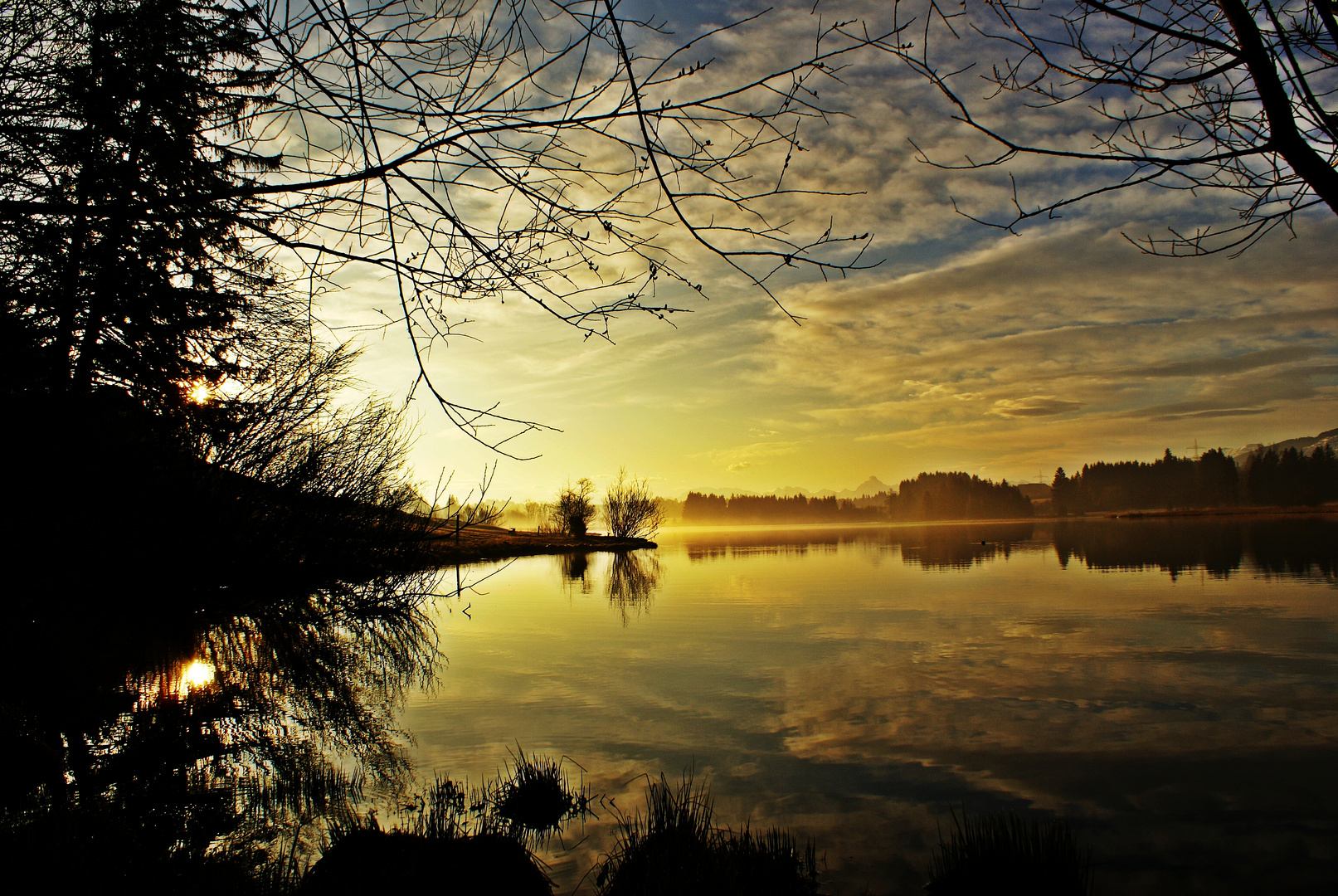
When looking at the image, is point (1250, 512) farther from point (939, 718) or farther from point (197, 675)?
point (197, 675)

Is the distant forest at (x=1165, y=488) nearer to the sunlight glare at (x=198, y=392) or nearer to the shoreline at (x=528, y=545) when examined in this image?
the shoreline at (x=528, y=545)

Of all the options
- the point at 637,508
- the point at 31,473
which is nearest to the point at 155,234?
the point at 31,473

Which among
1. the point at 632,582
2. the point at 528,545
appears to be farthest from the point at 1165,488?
the point at 632,582

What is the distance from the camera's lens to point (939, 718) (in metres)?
8.84

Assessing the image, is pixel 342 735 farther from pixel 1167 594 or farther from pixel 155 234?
pixel 1167 594

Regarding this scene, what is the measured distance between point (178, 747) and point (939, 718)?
9119mm

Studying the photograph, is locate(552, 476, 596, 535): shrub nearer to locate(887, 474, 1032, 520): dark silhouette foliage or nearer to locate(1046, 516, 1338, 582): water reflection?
locate(1046, 516, 1338, 582): water reflection

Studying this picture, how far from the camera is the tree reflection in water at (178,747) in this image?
415 centimetres

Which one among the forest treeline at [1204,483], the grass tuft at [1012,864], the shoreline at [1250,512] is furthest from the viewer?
the forest treeline at [1204,483]

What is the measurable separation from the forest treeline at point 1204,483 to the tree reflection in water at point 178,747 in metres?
148

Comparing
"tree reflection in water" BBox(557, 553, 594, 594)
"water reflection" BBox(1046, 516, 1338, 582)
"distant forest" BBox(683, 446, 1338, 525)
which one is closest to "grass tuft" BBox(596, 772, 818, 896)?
"tree reflection in water" BBox(557, 553, 594, 594)

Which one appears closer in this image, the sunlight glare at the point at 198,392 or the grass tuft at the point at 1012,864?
the grass tuft at the point at 1012,864

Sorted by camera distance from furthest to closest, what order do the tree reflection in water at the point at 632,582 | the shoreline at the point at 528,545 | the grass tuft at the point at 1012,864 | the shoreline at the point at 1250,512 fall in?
the shoreline at the point at 1250,512, the shoreline at the point at 528,545, the tree reflection in water at the point at 632,582, the grass tuft at the point at 1012,864

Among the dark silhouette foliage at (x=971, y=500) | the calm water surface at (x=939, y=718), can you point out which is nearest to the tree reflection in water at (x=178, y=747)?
the calm water surface at (x=939, y=718)
